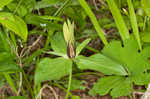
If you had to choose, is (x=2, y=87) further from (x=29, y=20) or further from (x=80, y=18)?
(x=80, y=18)

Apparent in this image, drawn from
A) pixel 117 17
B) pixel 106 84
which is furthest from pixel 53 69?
pixel 117 17

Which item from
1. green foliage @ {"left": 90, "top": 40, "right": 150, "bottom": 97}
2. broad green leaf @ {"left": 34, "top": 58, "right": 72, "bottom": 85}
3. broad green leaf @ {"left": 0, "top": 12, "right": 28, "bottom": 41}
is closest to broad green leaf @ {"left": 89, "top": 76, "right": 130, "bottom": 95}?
green foliage @ {"left": 90, "top": 40, "right": 150, "bottom": 97}

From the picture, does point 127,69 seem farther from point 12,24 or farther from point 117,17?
point 12,24

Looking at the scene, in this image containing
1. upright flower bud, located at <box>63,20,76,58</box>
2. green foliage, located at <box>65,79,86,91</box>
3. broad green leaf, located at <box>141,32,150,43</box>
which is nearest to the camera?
upright flower bud, located at <box>63,20,76,58</box>

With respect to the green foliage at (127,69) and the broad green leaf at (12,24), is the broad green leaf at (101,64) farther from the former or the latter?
the broad green leaf at (12,24)

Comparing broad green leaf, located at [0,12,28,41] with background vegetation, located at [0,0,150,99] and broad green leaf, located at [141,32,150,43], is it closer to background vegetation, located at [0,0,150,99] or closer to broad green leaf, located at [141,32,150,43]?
background vegetation, located at [0,0,150,99]

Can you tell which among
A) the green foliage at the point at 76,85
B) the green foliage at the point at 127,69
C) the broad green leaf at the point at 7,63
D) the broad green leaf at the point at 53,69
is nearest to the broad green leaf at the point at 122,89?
the green foliage at the point at 127,69
